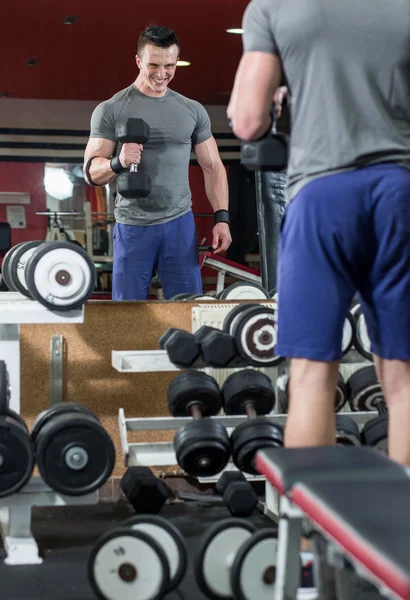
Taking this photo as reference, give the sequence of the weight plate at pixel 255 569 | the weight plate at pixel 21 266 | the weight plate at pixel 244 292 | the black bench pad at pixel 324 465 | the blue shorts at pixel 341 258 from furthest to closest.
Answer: the weight plate at pixel 244 292
the weight plate at pixel 21 266
the weight plate at pixel 255 569
the blue shorts at pixel 341 258
the black bench pad at pixel 324 465

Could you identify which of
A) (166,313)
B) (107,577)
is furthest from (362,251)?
(166,313)

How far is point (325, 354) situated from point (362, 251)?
0.70 feet

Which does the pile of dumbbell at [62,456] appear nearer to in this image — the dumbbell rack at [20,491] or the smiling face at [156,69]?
the dumbbell rack at [20,491]

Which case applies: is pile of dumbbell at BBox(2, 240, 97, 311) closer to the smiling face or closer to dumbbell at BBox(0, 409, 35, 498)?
dumbbell at BBox(0, 409, 35, 498)

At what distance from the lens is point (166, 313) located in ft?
10.3

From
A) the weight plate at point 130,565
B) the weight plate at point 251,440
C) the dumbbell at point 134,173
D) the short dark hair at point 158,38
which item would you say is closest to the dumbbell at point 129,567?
the weight plate at point 130,565

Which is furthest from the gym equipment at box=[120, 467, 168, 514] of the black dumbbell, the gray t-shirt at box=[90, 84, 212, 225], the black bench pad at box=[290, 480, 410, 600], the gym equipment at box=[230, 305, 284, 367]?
the black bench pad at box=[290, 480, 410, 600]

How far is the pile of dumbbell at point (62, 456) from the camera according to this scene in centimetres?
238

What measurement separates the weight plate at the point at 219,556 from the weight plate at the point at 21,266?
3.53 ft

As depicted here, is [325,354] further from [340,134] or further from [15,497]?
[15,497]

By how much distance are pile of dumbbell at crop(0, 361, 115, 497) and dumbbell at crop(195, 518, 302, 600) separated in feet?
1.62

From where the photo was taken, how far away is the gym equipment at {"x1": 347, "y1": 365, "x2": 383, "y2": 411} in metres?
2.87

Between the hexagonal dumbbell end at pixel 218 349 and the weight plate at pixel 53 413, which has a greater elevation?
the hexagonal dumbbell end at pixel 218 349

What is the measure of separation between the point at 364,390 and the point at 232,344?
509 millimetres
